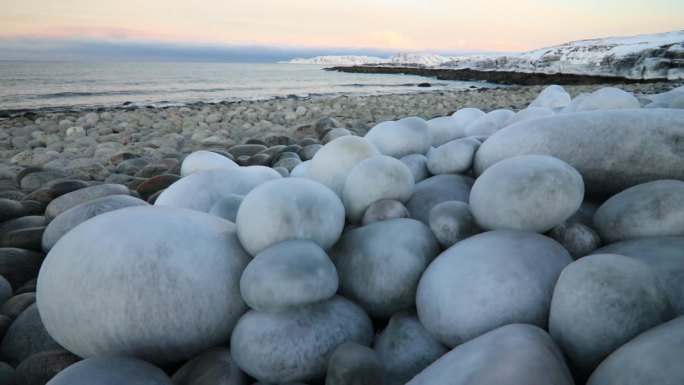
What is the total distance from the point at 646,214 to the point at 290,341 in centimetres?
108

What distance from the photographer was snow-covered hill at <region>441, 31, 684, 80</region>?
83.5 ft

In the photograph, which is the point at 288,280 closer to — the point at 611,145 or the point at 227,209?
the point at 227,209

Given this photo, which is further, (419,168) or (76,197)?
(76,197)

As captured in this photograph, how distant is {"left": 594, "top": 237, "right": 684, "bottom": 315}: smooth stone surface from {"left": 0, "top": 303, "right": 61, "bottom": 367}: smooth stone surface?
1780 mm

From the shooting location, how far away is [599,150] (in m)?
1.87

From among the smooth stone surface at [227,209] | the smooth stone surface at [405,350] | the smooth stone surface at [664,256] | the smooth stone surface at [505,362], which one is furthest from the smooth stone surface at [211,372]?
the smooth stone surface at [664,256]

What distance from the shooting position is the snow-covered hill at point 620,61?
2545cm

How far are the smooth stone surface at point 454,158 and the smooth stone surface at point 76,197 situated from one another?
1.82 metres

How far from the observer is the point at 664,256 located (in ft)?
4.15

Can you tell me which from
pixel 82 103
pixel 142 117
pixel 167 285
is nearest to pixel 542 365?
pixel 167 285

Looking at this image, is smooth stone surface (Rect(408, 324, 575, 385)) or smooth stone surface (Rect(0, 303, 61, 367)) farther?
smooth stone surface (Rect(0, 303, 61, 367))

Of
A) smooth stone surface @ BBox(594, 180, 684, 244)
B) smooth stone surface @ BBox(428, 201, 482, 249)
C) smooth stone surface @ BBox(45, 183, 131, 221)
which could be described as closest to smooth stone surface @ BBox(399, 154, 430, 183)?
smooth stone surface @ BBox(428, 201, 482, 249)

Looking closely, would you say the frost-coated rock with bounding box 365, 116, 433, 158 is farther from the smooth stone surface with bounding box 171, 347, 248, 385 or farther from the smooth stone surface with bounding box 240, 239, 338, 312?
the smooth stone surface with bounding box 171, 347, 248, 385

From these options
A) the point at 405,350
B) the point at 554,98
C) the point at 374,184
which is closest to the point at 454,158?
the point at 374,184
